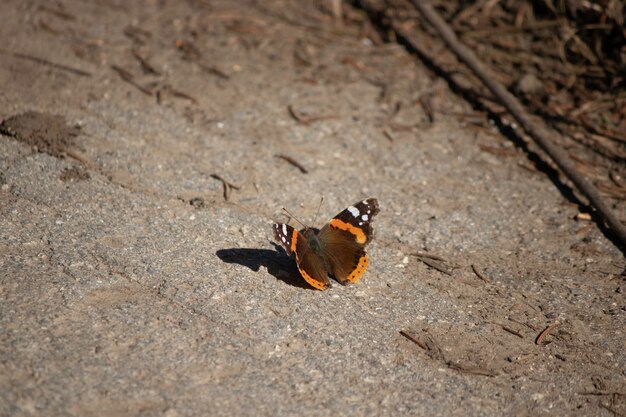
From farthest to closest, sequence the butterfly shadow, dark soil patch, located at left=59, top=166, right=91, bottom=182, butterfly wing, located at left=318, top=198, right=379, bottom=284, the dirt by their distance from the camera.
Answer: dark soil patch, located at left=59, top=166, right=91, bottom=182 → the butterfly shadow → butterfly wing, located at left=318, top=198, right=379, bottom=284 → the dirt

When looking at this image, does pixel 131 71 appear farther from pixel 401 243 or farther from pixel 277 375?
pixel 277 375

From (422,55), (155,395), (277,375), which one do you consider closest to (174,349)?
(155,395)

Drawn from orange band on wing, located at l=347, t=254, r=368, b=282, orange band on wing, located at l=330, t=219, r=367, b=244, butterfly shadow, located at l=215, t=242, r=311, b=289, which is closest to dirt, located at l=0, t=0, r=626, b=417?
butterfly shadow, located at l=215, t=242, r=311, b=289

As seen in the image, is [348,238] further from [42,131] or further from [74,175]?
A: [42,131]

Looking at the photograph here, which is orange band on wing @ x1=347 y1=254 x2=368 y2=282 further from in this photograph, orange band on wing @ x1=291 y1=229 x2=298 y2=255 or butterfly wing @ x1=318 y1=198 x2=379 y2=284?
orange band on wing @ x1=291 y1=229 x2=298 y2=255

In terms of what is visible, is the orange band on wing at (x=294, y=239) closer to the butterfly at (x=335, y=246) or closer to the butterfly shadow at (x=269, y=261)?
the butterfly at (x=335, y=246)

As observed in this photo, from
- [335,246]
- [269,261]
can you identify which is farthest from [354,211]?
[269,261]
